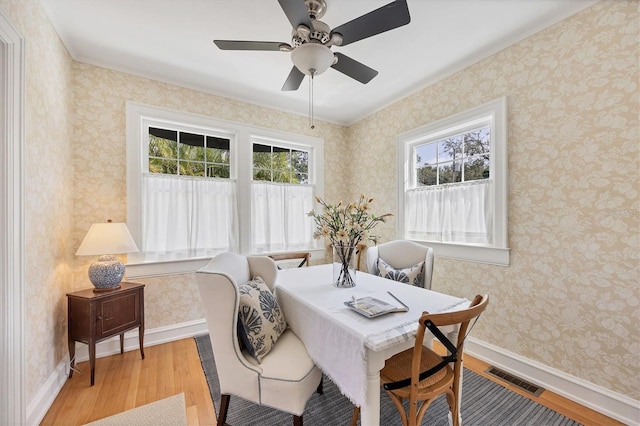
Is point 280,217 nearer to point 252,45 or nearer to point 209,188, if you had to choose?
point 209,188

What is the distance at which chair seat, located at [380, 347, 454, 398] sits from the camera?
4.09 ft

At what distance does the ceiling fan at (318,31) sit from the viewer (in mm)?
1396

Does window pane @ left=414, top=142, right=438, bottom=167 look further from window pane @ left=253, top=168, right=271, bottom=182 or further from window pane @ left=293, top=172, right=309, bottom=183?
window pane @ left=253, top=168, right=271, bottom=182

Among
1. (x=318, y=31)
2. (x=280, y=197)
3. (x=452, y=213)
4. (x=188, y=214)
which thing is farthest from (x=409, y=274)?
(x=188, y=214)

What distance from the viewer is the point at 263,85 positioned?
2998mm

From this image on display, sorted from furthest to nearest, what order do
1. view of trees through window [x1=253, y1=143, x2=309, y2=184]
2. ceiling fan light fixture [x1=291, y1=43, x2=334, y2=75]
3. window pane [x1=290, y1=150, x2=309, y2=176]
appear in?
1. window pane [x1=290, y1=150, x2=309, y2=176]
2. view of trees through window [x1=253, y1=143, x2=309, y2=184]
3. ceiling fan light fixture [x1=291, y1=43, x2=334, y2=75]

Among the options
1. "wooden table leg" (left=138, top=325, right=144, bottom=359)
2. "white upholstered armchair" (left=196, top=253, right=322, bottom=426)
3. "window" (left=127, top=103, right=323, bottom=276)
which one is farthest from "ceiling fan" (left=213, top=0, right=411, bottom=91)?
"wooden table leg" (left=138, top=325, right=144, bottom=359)

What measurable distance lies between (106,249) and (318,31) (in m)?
2.36

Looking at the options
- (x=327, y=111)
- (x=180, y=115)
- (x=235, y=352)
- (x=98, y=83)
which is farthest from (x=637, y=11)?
(x=98, y=83)

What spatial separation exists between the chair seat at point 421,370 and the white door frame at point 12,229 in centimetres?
201

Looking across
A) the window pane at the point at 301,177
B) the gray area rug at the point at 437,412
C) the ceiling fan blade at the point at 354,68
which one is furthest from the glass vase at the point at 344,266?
the window pane at the point at 301,177

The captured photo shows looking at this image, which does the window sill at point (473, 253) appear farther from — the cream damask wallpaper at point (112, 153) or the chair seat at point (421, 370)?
the cream damask wallpaper at point (112, 153)

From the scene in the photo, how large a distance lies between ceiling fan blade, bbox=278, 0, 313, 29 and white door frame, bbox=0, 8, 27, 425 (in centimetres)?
147

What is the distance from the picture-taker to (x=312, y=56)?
63.2 inches
